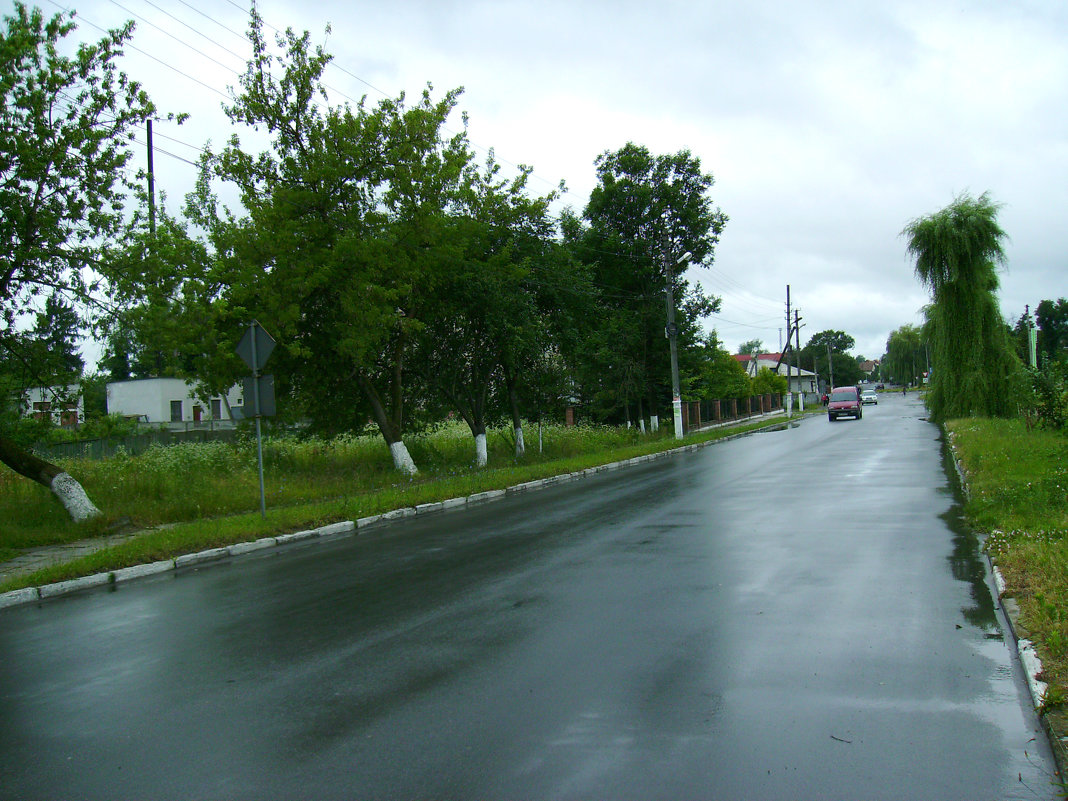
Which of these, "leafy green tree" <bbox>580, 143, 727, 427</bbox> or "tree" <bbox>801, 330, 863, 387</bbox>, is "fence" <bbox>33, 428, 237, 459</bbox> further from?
"tree" <bbox>801, 330, 863, 387</bbox>

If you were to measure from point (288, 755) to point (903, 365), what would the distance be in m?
137

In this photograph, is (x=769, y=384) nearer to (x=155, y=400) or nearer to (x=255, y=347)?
(x=155, y=400)

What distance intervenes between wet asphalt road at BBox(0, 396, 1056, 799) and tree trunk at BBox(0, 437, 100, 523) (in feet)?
14.7

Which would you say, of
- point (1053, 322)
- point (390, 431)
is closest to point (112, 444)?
point (390, 431)

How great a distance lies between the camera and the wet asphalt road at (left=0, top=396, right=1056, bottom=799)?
161 inches

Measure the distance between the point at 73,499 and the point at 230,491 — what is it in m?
3.14

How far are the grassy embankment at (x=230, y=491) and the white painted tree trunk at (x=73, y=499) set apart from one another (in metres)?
0.22

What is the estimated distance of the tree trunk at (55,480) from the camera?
1370 cm

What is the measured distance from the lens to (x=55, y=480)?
13.8 meters

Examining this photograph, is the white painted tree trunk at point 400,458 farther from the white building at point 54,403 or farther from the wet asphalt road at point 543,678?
the wet asphalt road at point 543,678

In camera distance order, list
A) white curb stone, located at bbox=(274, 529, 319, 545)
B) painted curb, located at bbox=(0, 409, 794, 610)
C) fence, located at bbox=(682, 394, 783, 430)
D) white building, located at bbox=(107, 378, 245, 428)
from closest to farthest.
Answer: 1. painted curb, located at bbox=(0, 409, 794, 610)
2. white curb stone, located at bbox=(274, 529, 319, 545)
3. fence, located at bbox=(682, 394, 783, 430)
4. white building, located at bbox=(107, 378, 245, 428)

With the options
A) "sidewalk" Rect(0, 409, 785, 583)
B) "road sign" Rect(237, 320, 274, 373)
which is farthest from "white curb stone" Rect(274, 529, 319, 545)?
"road sign" Rect(237, 320, 274, 373)

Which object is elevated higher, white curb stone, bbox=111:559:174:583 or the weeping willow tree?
the weeping willow tree

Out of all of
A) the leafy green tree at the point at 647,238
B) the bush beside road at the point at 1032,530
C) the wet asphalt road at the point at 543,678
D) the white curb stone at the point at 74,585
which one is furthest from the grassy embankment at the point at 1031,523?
the leafy green tree at the point at 647,238
